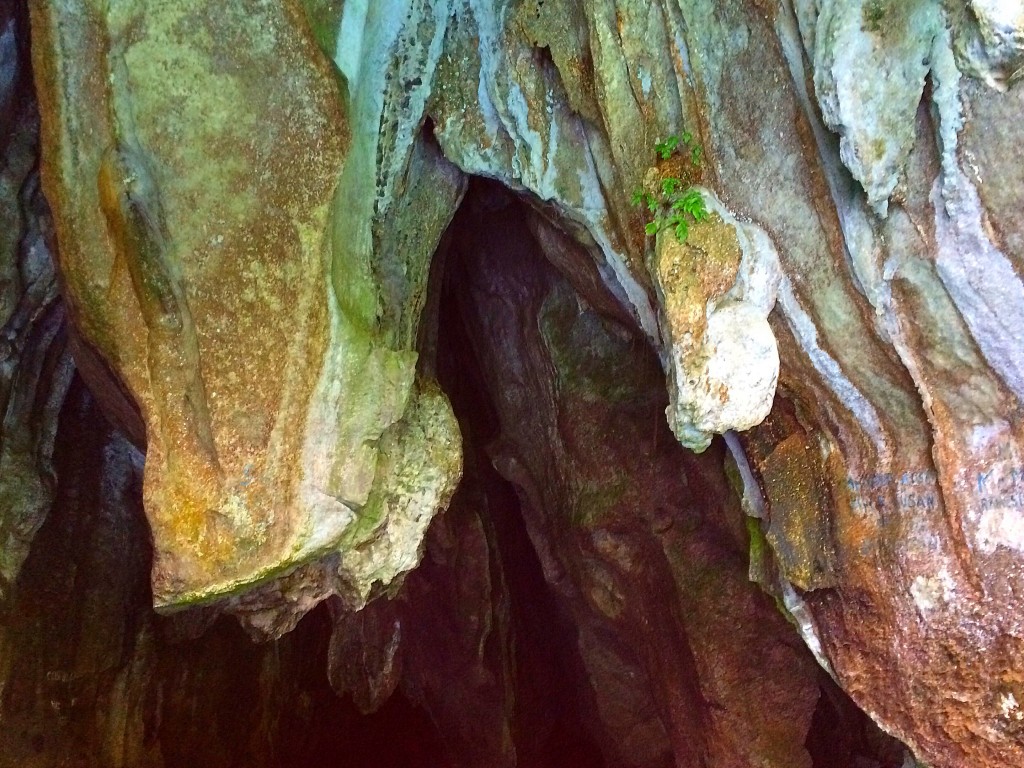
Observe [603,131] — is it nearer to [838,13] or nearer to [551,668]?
[838,13]

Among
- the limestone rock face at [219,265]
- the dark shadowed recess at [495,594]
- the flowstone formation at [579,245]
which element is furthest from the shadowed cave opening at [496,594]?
the limestone rock face at [219,265]

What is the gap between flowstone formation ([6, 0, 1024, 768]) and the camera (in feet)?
8.27

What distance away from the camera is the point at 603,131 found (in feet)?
10.5

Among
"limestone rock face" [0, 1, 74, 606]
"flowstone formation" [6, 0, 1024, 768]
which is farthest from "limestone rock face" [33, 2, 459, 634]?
"limestone rock face" [0, 1, 74, 606]

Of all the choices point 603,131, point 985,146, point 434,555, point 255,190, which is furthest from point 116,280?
point 434,555

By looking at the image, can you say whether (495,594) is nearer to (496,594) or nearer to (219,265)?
(496,594)

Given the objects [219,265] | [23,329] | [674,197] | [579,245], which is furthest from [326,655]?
[674,197]

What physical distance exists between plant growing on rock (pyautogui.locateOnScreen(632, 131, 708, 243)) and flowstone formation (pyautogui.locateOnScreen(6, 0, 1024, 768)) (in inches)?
2.2

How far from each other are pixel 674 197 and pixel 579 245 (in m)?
1.10

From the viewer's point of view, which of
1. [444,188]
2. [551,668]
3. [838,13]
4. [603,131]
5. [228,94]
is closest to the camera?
[838,13]

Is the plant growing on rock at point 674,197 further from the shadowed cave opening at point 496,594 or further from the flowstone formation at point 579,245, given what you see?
the shadowed cave opening at point 496,594

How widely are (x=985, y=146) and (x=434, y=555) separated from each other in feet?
15.3

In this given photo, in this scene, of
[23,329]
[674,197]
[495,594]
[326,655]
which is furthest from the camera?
[326,655]

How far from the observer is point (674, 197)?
2807 millimetres
